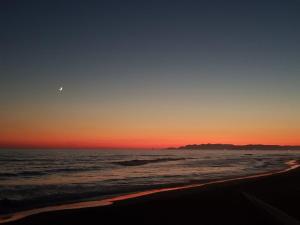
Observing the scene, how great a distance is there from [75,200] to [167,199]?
15.3 ft

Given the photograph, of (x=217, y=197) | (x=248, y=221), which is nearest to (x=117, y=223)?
(x=248, y=221)

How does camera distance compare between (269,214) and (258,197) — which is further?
(258,197)

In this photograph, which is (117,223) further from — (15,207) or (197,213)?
(15,207)

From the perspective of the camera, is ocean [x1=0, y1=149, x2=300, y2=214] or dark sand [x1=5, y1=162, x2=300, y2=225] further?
ocean [x1=0, y1=149, x2=300, y2=214]

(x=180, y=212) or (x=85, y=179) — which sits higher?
(x=85, y=179)

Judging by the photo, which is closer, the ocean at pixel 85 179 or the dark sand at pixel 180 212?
the dark sand at pixel 180 212

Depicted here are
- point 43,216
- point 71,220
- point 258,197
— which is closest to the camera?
point 71,220

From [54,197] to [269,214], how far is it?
11481mm

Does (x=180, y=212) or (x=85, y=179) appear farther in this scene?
(x=85, y=179)

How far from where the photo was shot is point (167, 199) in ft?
56.0

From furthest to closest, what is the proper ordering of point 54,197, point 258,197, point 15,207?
point 54,197 < point 258,197 < point 15,207

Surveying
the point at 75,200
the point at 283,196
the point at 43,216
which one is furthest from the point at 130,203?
the point at 283,196

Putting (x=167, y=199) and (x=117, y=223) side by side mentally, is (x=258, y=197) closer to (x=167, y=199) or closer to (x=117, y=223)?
(x=167, y=199)

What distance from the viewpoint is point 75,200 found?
17.6 metres
